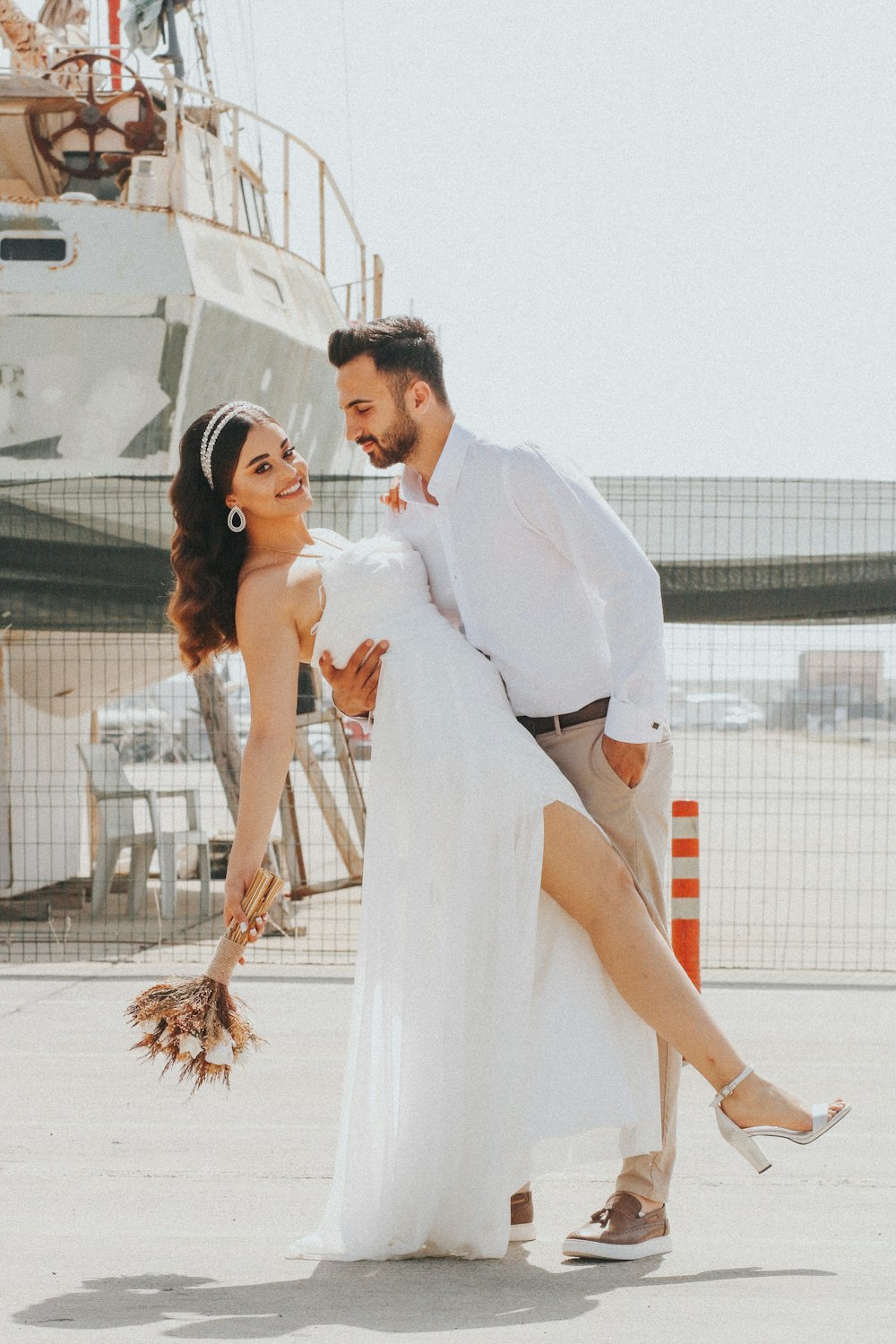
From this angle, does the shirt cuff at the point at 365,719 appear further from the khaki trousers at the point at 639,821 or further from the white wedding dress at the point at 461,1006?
the khaki trousers at the point at 639,821

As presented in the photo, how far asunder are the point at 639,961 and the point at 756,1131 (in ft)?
1.38

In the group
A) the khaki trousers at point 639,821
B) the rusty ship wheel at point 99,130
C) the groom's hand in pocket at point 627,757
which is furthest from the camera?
the rusty ship wheel at point 99,130

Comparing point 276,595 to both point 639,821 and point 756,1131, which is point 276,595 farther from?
point 756,1131

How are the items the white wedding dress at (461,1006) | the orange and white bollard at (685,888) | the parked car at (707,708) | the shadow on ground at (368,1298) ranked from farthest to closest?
the parked car at (707,708)
the orange and white bollard at (685,888)
the white wedding dress at (461,1006)
the shadow on ground at (368,1298)

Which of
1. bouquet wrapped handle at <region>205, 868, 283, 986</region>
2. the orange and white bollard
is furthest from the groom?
the orange and white bollard

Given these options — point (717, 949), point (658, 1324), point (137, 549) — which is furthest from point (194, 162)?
point (658, 1324)

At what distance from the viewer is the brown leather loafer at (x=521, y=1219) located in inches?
143

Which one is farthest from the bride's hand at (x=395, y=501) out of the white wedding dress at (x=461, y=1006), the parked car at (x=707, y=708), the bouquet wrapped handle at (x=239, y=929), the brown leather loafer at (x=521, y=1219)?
the parked car at (x=707, y=708)

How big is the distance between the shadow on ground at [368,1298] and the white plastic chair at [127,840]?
7183 millimetres

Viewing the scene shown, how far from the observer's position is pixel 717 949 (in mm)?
→ 9461

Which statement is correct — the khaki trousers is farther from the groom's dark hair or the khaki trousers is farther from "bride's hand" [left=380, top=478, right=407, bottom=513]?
the groom's dark hair

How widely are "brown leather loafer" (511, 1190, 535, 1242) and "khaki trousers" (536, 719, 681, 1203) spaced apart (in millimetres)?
232

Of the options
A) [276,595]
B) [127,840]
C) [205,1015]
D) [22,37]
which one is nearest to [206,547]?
[276,595]

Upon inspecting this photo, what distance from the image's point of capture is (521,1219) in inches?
143
